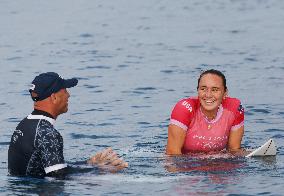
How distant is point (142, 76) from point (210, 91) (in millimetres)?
10602

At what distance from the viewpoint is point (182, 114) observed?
51.6 feet

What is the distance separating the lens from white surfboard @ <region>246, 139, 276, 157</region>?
1600cm

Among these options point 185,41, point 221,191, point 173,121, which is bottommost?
point 221,191

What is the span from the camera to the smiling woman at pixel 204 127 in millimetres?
15766

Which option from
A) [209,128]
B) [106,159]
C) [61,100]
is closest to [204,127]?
[209,128]

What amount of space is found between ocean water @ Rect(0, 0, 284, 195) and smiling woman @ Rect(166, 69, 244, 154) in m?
0.38

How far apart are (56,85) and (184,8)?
28607 mm

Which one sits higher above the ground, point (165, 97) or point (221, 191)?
point (165, 97)

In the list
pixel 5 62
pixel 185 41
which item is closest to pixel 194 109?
pixel 5 62

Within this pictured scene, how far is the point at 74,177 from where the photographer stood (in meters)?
14.1

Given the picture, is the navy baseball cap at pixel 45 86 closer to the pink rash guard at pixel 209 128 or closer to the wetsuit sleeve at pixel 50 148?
the wetsuit sleeve at pixel 50 148

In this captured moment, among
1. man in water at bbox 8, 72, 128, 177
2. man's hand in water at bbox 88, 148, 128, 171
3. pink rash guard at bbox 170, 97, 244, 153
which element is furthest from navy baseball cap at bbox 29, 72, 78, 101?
pink rash guard at bbox 170, 97, 244, 153

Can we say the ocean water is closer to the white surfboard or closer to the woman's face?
the white surfboard

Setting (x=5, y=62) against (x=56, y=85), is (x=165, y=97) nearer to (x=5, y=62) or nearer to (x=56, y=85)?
(x=5, y=62)
